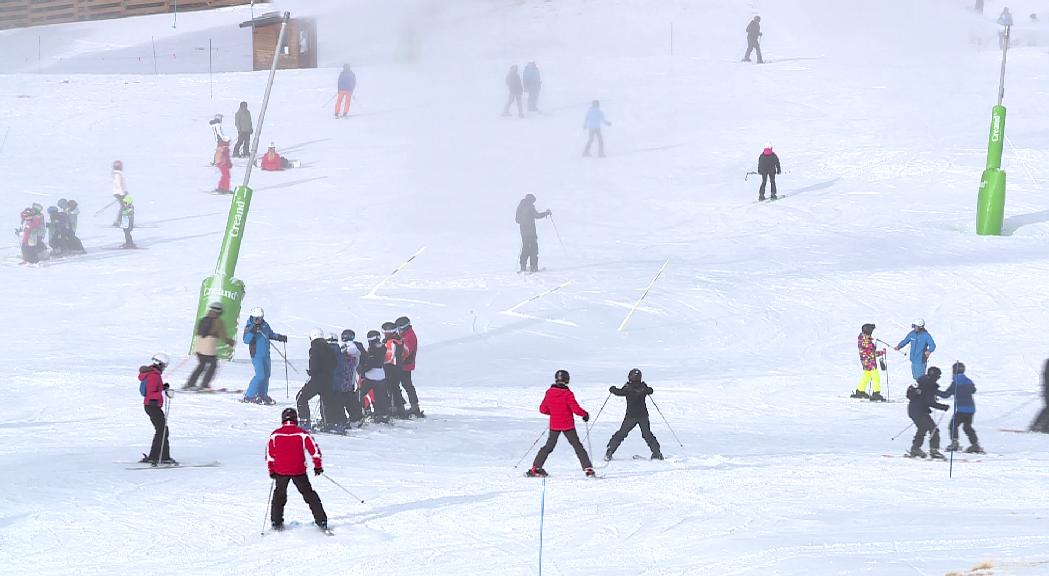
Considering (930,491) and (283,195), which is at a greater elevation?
(283,195)

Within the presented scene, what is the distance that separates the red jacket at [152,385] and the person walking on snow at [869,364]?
9053 millimetres

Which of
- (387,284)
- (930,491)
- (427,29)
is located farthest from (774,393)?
(427,29)

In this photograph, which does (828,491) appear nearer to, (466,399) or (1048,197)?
(466,399)

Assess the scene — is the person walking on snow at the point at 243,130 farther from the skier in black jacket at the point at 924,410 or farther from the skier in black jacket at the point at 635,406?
the skier in black jacket at the point at 924,410

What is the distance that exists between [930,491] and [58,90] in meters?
33.1

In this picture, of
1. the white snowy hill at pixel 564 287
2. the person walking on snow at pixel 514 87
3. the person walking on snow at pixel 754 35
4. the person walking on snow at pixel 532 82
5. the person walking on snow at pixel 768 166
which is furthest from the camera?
the person walking on snow at pixel 754 35

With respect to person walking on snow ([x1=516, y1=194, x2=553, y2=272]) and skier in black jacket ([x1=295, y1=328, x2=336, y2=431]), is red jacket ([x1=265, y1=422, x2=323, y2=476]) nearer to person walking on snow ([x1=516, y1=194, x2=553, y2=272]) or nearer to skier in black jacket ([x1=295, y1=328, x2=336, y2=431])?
skier in black jacket ([x1=295, y1=328, x2=336, y2=431])

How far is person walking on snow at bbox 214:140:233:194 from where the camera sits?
30.1 meters

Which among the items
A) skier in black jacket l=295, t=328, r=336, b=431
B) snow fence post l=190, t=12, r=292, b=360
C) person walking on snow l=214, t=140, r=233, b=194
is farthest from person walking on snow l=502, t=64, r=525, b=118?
skier in black jacket l=295, t=328, r=336, b=431

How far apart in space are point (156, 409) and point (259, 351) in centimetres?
321

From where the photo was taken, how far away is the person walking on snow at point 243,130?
33188 mm

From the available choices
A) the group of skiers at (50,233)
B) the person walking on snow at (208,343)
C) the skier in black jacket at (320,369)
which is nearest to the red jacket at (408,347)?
the skier in black jacket at (320,369)

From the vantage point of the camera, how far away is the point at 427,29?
5191 centimetres

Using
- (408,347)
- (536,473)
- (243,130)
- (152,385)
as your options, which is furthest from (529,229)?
(152,385)
